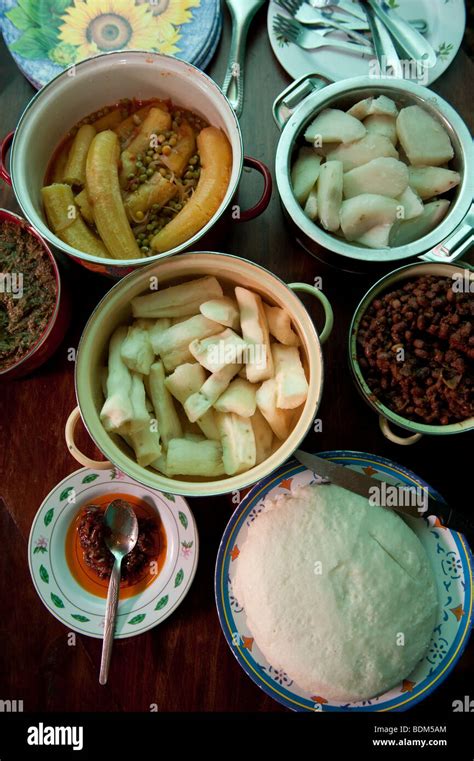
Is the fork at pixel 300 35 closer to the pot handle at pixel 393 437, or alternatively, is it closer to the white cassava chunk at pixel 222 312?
the white cassava chunk at pixel 222 312

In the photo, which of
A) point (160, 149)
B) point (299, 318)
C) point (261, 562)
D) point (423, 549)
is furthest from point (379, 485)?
point (160, 149)

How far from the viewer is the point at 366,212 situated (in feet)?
4.71

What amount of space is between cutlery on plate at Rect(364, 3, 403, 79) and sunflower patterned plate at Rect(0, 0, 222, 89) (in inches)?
16.9

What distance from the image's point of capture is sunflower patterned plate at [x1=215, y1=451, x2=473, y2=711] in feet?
4.77

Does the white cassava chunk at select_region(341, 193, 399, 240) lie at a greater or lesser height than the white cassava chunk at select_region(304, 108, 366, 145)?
lesser

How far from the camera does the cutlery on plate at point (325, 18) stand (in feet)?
5.52

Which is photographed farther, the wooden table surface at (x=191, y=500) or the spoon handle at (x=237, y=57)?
the spoon handle at (x=237, y=57)

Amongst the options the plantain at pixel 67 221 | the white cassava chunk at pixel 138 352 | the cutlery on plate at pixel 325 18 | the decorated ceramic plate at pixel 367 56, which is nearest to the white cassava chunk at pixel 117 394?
the white cassava chunk at pixel 138 352

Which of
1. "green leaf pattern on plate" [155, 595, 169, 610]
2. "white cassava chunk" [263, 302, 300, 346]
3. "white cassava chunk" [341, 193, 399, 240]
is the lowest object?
"green leaf pattern on plate" [155, 595, 169, 610]

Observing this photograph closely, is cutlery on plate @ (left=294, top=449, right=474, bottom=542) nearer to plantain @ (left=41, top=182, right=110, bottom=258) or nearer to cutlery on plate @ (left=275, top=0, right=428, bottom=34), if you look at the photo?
plantain @ (left=41, top=182, right=110, bottom=258)

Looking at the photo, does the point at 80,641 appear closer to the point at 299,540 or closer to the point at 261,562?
the point at 261,562

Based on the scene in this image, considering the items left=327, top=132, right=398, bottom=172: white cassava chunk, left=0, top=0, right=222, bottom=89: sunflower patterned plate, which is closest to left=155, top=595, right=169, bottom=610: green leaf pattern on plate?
left=327, top=132, right=398, bottom=172: white cassava chunk

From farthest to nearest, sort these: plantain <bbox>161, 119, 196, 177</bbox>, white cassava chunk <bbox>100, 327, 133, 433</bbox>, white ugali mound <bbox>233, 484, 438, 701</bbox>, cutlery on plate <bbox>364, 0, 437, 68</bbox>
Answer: cutlery on plate <bbox>364, 0, 437, 68</bbox> → plantain <bbox>161, 119, 196, 177</bbox> → white ugali mound <bbox>233, 484, 438, 701</bbox> → white cassava chunk <bbox>100, 327, 133, 433</bbox>

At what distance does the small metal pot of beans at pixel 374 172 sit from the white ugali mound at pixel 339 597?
2.12 ft
